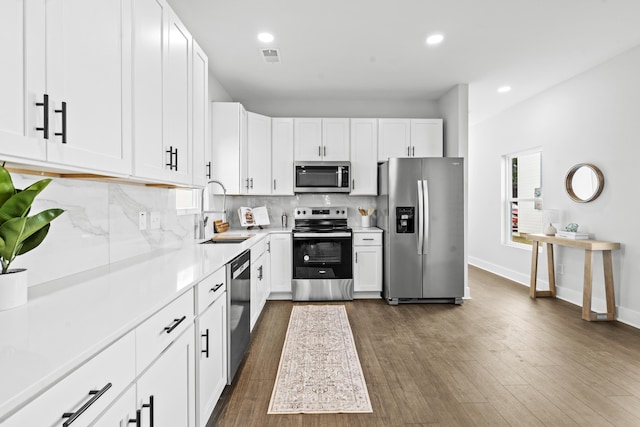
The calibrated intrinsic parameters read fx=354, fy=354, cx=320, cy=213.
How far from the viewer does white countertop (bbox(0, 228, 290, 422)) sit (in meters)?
0.70

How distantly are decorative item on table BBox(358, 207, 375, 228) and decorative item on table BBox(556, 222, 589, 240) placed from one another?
2284 millimetres

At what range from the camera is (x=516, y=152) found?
5.40 meters

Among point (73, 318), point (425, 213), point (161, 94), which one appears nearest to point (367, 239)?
point (425, 213)

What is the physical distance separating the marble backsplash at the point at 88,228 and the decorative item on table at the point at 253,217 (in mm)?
1976

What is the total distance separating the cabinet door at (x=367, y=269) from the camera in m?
4.51

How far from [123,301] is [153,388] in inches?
12.5

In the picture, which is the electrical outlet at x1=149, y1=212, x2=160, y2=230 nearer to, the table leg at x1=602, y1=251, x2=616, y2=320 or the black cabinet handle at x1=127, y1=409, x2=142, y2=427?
the black cabinet handle at x1=127, y1=409, x2=142, y2=427

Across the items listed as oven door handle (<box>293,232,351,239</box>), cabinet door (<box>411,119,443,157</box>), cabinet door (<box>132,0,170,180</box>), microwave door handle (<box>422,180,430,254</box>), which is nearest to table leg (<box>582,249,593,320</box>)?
microwave door handle (<box>422,180,430,254</box>)

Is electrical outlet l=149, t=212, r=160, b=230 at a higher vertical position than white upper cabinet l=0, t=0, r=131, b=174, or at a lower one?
lower

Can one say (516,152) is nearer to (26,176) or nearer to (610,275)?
(610,275)

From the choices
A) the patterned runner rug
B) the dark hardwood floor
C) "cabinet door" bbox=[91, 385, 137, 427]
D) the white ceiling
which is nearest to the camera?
"cabinet door" bbox=[91, 385, 137, 427]

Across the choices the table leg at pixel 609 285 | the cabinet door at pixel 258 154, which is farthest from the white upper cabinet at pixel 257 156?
the table leg at pixel 609 285

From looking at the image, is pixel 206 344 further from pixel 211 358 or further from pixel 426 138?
pixel 426 138

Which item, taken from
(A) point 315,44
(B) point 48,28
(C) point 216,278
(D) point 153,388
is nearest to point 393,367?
(C) point 216,278
